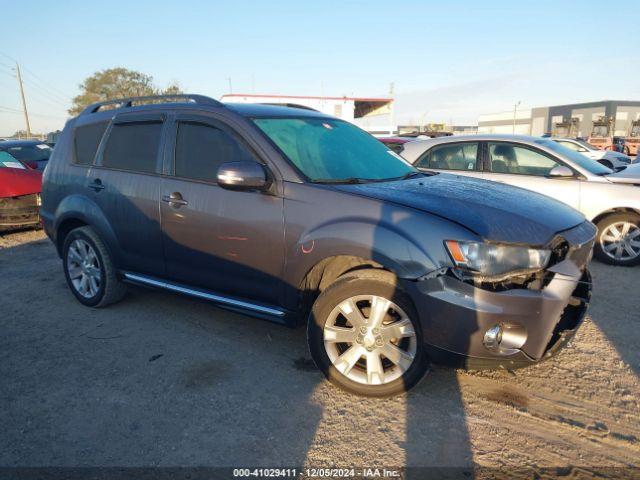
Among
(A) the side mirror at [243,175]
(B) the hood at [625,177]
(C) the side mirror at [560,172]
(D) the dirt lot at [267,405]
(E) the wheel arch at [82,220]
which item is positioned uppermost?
(A) the side mirror at [243,175]

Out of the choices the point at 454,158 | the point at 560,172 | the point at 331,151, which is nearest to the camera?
the point at 331,151

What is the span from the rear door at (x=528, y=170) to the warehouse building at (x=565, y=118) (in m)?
33.6

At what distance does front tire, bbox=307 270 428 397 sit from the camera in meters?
2.85

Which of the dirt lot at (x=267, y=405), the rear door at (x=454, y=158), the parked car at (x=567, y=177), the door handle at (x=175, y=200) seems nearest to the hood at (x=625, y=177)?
the parked car at (x=567, y=177)

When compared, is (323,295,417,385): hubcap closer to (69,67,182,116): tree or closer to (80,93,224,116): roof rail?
(80,93,224,116): roof rail

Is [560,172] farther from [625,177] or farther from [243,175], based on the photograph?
[243,175]

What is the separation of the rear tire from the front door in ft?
3.00

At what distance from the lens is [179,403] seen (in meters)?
2.96

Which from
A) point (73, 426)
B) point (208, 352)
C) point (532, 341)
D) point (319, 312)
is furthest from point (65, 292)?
point (532, 341)

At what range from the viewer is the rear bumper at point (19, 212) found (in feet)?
24.8

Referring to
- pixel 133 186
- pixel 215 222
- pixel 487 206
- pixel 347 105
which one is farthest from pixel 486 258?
pixel 347 105

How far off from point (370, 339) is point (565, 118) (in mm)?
70434

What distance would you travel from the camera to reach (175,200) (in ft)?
12.1

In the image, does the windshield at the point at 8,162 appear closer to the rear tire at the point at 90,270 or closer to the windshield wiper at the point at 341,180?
the rear tire at the point at 90,270
